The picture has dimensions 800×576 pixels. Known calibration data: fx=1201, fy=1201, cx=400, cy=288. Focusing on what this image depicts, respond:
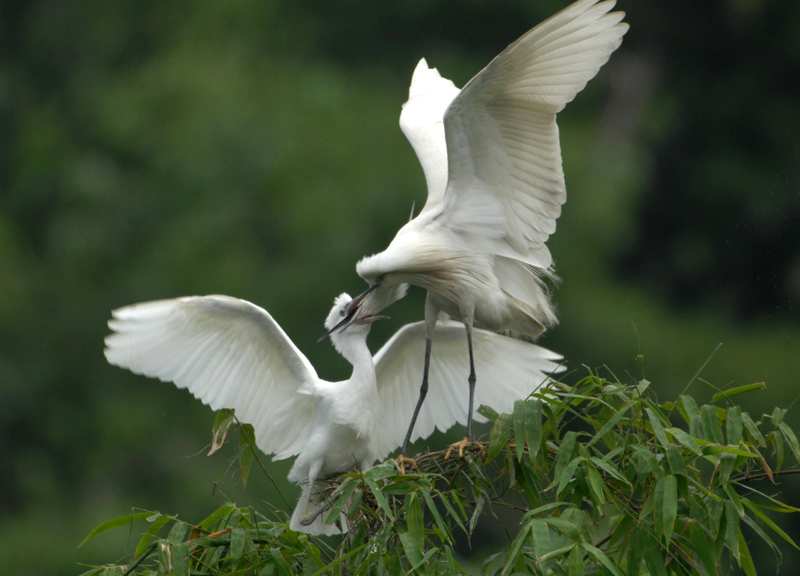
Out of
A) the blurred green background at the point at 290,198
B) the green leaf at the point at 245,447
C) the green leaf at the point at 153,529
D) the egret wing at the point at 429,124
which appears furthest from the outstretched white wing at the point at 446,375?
the blurred green background at the point at 290,198

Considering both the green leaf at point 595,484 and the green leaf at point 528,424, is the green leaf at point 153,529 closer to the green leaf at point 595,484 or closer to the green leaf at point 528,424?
the green leaf at point 528,424

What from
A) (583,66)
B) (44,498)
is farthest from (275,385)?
(44,498)

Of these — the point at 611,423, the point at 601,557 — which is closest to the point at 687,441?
the point at 611,423

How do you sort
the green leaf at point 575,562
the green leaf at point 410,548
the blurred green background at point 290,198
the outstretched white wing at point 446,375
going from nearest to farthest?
the green leaf at point 575,562 < the green leaf at point 410,548 < the outstretched white wing at point 446,375 < the blurred green background at point 290,198

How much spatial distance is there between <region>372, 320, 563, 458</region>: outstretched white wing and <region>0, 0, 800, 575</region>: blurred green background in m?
4.04

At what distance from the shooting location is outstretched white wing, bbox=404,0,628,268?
9.52ft

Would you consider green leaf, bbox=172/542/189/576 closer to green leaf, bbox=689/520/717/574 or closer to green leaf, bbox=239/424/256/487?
green leaf, bbox=239/424/256/487

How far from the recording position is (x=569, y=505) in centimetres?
220

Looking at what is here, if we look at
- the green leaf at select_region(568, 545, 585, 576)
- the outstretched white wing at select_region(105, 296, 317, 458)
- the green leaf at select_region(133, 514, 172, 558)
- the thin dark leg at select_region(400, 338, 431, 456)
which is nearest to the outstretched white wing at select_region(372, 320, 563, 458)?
the thin dark leg at select_region(400, 338, 431, 456)

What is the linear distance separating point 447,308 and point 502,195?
1.16ft

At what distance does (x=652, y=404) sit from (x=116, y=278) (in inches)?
299

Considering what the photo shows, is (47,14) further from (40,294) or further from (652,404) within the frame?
(652,404)

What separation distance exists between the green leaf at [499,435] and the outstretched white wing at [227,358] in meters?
0.97

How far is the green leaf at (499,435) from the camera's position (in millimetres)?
2324
